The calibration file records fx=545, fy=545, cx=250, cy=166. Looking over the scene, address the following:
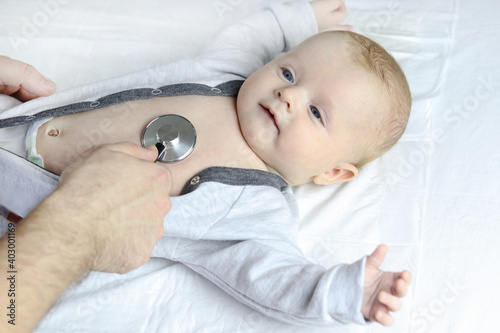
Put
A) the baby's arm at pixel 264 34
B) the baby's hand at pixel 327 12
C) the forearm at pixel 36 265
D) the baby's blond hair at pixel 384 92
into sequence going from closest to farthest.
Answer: the forearm at pixel 36 265 → the baby's blond hair at pixel 384 92 → the baby's arm at pixel 264 34 → the baby's hand at pixel 327 12

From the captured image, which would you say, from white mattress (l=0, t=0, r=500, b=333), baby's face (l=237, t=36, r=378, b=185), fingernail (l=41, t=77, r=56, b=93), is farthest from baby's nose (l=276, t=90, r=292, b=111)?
fingernail (l=41, t=77, r=56, b=93)

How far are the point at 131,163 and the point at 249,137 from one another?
41cm

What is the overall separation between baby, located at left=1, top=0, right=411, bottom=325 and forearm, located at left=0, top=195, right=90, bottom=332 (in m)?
0.32

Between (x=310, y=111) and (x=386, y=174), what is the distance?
0.98 feet

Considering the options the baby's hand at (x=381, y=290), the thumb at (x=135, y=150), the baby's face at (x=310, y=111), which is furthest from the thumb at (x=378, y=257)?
the thumb at (x=135, y=150)

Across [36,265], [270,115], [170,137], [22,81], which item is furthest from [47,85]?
[36,265]

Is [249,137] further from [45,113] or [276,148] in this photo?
[45,113]

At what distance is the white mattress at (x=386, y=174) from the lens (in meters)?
1.24

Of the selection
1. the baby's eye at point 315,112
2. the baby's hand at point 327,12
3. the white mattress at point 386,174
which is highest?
the baby's hand at point 327,12

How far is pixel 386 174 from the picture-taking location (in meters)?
1.46

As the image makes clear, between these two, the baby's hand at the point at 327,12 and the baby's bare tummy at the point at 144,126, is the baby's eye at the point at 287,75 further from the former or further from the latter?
the baby's hand at the point at 327,12

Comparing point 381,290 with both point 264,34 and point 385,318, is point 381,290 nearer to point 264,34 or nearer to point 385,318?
point 385,318

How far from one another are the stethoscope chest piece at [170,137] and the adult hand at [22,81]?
15.4 inches

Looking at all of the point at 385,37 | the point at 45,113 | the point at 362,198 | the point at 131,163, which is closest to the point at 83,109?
the point at 45,113
